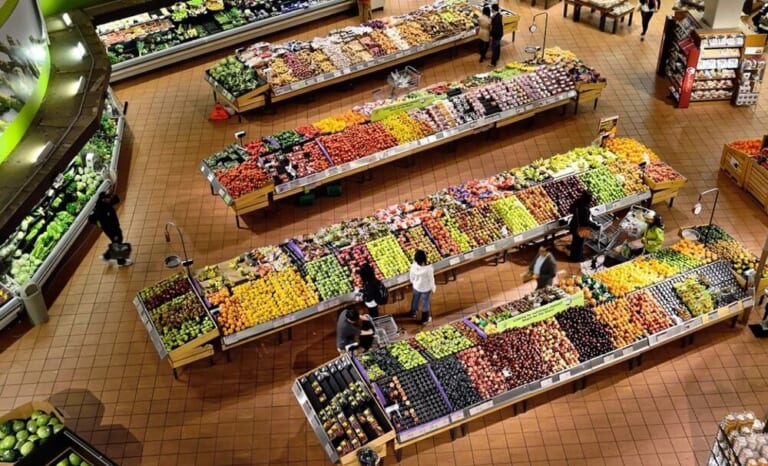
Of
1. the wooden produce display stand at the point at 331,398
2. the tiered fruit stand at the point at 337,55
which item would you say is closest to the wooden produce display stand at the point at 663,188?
the wooden produce display stand at the point at 331,398

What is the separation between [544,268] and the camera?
36.0 feet

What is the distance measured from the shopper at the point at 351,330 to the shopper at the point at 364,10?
33.5ft

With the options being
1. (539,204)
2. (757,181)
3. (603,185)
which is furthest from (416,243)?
(757,181)

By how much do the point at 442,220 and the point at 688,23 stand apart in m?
7.37

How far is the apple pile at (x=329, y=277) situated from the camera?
11.2m

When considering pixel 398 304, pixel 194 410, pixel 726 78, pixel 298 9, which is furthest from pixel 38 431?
pixel 726 78

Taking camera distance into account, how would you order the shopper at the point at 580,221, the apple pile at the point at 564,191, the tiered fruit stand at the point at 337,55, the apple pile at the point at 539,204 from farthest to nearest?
1. the tiered fruit stand at the point at 337,55
2. the apple pile at the point at 564,191
3. the apple pile at the point at 539,204
4. the shopper at the point at 580,221

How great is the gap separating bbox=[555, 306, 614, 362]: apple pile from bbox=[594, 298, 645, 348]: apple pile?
0.07 m

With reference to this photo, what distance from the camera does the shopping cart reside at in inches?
627

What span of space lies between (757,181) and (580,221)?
368cm

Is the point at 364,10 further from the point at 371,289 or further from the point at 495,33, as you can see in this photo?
the point at 371,289

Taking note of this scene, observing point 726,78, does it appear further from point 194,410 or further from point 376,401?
point 194,410

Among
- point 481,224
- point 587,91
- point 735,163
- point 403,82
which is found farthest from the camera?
point 403,82

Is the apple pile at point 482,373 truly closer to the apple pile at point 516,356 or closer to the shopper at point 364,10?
the apple pile at point 516,356
